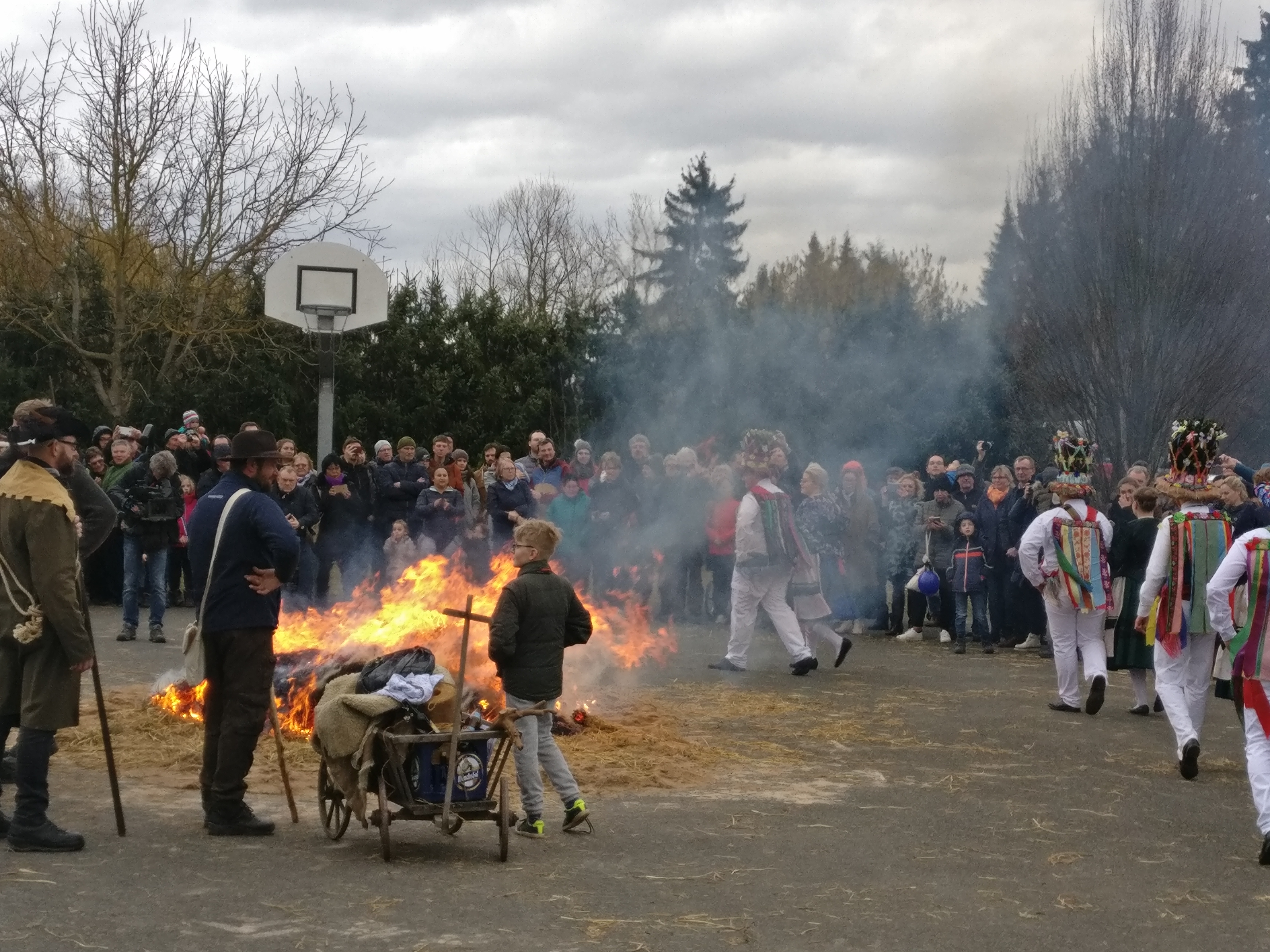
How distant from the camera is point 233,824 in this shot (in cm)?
734

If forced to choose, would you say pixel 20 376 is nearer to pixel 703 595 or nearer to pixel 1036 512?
pixel 703 595

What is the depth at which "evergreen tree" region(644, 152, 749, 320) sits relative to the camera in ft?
154

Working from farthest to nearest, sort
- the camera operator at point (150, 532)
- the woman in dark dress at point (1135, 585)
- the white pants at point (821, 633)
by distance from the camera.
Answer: the camera operator at point (150, 532), the white pants at point (821, 633), the woman in dark dress at point (1135, 585)

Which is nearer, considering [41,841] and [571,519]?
[41,841]

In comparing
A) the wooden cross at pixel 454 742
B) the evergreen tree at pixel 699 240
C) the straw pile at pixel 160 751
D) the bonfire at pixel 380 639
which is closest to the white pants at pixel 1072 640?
the bonfire at pixel 380 639

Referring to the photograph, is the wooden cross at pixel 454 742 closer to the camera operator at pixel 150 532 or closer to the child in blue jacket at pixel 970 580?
the camera operator at pixel 150 532

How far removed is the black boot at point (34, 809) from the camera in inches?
271

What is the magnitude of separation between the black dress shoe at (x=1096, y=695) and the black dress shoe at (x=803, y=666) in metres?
2.88

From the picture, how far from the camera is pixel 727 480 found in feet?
57.4

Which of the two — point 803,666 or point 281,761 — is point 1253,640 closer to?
point 281,761

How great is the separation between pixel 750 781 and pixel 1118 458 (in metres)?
17.2

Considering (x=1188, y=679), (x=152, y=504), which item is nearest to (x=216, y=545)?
(x=1188, y=679)

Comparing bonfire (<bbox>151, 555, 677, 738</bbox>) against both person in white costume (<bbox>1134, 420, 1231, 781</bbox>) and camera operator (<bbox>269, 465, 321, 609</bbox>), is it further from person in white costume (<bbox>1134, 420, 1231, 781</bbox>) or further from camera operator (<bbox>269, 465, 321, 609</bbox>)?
person in white costume (<bbox>1134, 420, 1231, 781</bbox>)

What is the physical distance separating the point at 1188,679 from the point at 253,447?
19.9 feet
